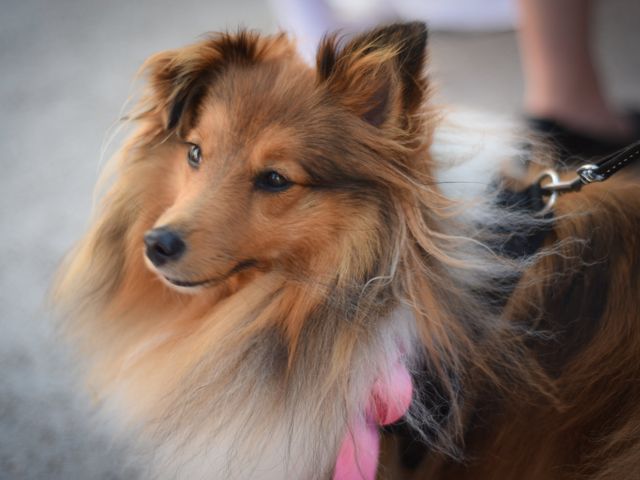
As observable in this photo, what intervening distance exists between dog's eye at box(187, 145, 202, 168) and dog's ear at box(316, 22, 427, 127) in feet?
1.04

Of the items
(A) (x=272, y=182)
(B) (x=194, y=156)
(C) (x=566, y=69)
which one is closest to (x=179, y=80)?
(B) (x=194, y=156)

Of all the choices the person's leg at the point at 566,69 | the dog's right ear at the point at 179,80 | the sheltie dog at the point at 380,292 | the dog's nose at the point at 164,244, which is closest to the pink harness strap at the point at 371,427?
the sheltie dog at the point at 380,292

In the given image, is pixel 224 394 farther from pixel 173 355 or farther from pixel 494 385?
pixel 494 385

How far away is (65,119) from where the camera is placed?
2990mm

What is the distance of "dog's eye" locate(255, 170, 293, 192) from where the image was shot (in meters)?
1.28

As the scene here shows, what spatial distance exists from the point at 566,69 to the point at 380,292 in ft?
4.28

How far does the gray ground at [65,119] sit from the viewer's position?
6.27ft

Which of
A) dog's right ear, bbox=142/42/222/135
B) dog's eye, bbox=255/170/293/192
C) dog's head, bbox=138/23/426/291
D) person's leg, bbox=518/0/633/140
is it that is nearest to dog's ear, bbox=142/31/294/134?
dog's right ear, bbox=142/42/222/135

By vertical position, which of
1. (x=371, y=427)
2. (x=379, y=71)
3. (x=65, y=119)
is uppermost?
(x=379, y=71)

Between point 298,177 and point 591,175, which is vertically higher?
point 298,177

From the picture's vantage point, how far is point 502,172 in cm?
143

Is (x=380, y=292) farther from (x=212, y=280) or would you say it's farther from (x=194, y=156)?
(x=194, y=156)

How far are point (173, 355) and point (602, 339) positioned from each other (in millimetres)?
890

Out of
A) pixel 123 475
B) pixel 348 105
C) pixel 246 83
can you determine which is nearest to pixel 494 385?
pixel 348 105
